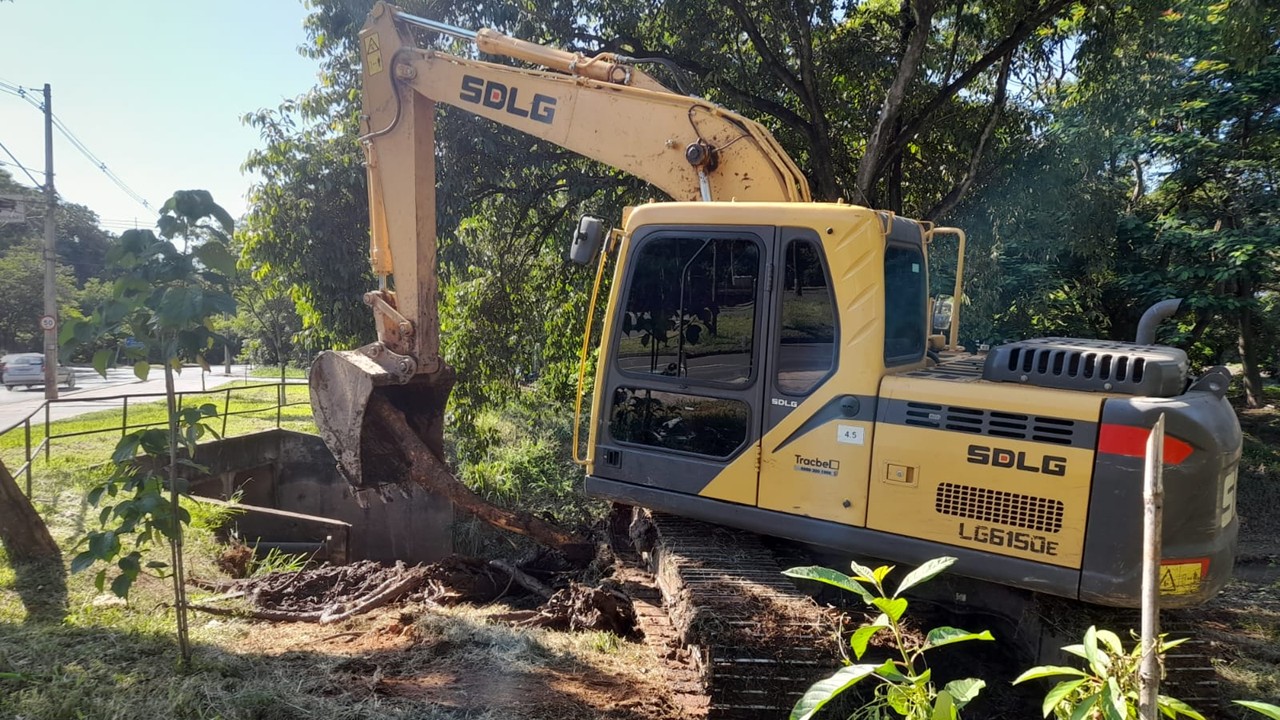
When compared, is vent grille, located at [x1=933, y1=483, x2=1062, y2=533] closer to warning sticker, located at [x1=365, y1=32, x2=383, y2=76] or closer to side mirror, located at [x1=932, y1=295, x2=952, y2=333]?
side mirror, located at [x1=932, y1=295, x2=952, y2=333]

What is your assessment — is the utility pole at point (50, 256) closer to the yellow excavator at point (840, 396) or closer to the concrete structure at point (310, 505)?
the concrete structure at point (310, 505)

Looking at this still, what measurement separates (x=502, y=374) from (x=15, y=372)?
22.5 m

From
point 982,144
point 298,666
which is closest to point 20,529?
point 298,666

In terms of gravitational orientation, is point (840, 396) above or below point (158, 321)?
below

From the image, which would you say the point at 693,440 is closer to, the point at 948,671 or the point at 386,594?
the point at 948,671

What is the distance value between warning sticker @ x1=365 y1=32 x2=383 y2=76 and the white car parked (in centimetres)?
2403

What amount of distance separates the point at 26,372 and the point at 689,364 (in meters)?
28.0

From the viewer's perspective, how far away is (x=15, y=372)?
2427 cm

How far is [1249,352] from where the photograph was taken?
47.6ft

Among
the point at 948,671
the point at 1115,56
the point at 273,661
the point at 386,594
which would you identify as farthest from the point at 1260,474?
the point at 273,661

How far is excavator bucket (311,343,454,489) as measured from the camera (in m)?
5.66

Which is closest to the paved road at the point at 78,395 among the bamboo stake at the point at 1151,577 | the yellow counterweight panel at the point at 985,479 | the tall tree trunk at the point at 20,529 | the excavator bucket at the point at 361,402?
the tall tree trunk at the point at 20,529

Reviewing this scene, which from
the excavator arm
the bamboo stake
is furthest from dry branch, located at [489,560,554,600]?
the bamboo stake

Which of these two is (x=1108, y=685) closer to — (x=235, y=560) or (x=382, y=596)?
(x=382, y=596)
